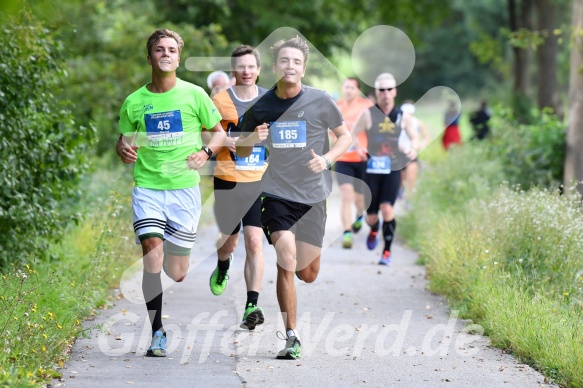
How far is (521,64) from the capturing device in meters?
27.9

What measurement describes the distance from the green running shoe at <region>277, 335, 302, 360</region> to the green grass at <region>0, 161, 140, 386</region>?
1427 mm

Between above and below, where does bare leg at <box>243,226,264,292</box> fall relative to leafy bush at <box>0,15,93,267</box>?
below

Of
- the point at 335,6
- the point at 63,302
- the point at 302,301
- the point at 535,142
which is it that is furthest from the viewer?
the point at 335,6

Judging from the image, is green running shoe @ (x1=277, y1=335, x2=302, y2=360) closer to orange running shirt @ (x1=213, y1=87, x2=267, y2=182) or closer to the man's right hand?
the man's right hand

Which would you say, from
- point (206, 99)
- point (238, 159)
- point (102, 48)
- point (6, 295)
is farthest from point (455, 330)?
point (102, 48)

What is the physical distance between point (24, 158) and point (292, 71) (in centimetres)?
315

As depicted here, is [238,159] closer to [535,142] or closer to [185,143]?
[185,143]

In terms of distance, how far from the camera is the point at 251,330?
834 centimetres

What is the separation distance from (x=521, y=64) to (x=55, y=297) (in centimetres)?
2157

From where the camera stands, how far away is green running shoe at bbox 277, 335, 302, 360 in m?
7.35

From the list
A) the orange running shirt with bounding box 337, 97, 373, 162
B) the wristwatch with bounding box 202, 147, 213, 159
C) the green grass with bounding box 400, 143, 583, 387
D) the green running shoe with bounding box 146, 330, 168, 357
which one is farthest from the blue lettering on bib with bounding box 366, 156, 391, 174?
the green running shoe with bounding box 146, 330, 168, 357

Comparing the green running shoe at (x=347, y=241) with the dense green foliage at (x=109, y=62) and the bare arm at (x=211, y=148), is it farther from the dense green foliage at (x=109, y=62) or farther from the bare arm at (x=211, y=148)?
the bare arm at (x=211, y=148)

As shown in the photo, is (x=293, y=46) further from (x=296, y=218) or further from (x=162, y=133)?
(x=296, y=218)

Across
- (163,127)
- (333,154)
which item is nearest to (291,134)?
(333,154)
